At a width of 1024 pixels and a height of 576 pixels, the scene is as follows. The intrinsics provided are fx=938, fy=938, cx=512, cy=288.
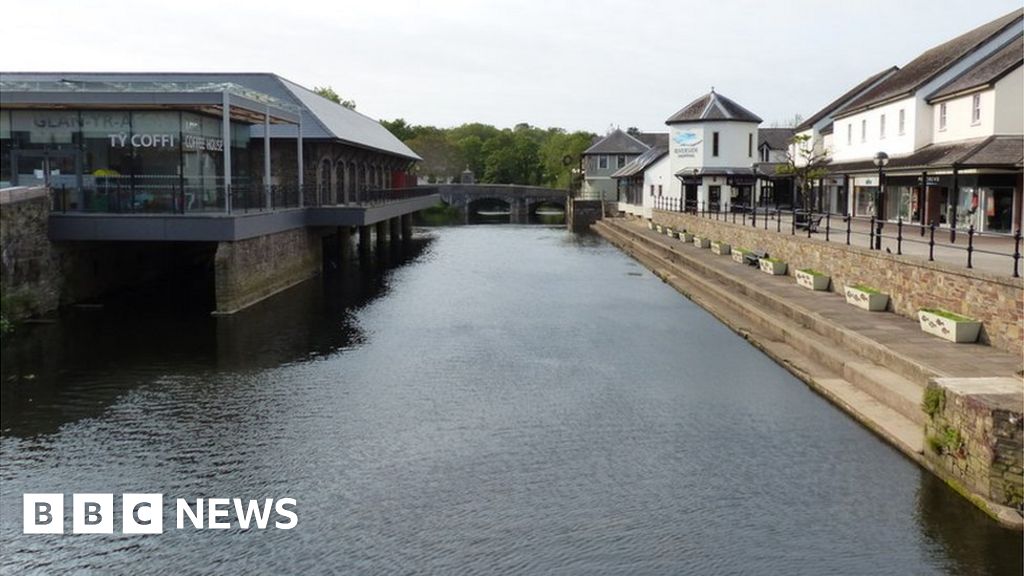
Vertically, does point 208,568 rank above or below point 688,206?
below

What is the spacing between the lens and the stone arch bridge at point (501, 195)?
9062 centimetres

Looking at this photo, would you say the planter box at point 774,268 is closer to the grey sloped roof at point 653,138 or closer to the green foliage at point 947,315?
the green foliage at point 947,315

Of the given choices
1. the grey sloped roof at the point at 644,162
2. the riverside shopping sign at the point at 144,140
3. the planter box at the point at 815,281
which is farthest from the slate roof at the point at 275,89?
the grey sloped roof at the point at 644,162

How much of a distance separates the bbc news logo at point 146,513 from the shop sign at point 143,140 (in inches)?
671

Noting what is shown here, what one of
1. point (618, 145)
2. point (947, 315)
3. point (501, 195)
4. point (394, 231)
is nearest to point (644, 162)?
point (618, 145)

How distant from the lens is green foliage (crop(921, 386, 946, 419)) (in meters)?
13.0

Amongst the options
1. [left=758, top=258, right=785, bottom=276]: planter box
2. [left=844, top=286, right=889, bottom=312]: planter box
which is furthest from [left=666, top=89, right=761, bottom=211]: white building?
[left=844, top=286, right=889, bottom=312]: planter box

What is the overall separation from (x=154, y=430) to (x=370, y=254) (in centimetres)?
3314

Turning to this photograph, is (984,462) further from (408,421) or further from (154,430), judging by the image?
(154,430)

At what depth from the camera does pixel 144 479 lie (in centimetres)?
1299

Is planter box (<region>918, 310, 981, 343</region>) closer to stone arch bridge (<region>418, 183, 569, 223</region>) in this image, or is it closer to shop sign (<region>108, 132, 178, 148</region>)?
shop sign (<region>108, 132, 178, 148</region>)

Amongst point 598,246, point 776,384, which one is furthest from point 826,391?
point 598,246

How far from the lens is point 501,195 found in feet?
300

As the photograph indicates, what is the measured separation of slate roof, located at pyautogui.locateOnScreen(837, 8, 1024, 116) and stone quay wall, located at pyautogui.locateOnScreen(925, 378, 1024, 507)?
26.4 m
